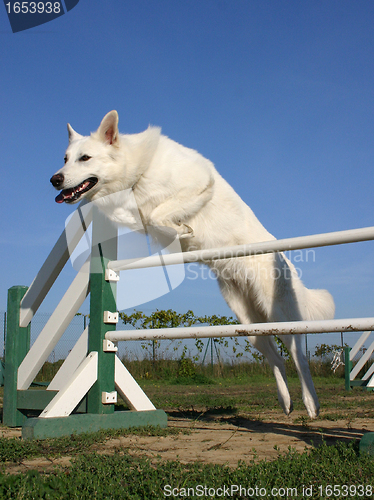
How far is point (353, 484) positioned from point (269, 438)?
121 cm

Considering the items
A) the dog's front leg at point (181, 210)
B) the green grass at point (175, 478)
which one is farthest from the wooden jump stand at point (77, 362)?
the green grass at point (175, 478)

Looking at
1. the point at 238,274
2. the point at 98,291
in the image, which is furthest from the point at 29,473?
the point at 238,274

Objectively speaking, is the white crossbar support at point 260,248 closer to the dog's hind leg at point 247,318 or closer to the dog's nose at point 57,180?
the dog's nose at point 57,180

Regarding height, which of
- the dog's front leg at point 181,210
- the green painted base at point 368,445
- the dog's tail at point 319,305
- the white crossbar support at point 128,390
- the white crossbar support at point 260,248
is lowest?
the green painted base at point 368,445

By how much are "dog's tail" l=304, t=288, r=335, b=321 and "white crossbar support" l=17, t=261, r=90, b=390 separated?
202cm

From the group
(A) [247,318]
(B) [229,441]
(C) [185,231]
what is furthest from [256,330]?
(A) [247,318]

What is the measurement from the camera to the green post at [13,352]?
3.26m

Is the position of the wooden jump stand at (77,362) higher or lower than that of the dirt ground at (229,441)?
higher

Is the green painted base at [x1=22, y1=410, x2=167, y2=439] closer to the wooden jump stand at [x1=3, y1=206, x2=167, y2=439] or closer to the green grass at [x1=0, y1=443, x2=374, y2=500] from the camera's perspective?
the wooden jump stand at [x1=3, y1=206, x2=167, y2=439]

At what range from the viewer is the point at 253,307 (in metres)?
4.03

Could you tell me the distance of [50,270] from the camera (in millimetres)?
3404

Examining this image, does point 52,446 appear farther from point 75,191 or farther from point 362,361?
point 362,361

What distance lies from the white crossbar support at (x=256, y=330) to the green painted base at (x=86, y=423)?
0.52 meters

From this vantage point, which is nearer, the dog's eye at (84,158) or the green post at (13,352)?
the green post at (13,352)
